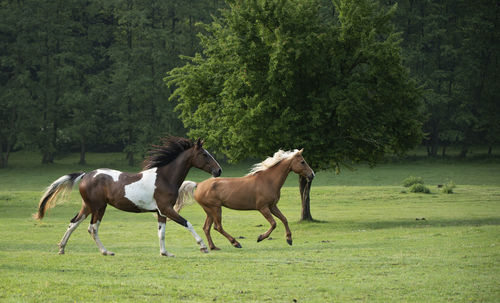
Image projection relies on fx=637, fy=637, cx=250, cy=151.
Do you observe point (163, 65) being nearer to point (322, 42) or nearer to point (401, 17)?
point (401, 17)

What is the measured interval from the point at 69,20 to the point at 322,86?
4660 cm

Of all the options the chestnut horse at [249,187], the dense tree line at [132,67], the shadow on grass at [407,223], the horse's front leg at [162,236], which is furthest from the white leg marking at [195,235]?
the dense tree line at [132,67]

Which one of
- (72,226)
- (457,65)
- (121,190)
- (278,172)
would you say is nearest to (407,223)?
(278,172)

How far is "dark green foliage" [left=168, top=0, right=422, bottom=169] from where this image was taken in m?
25.1

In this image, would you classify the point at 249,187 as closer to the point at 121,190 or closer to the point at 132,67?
the point at 121,190

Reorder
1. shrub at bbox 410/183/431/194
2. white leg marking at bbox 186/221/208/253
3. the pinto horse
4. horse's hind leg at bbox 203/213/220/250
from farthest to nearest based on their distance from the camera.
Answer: shrub at bbox 410/183/431/194, horse's hind leg at bbox 203/213/220/250, the pinto horse, white leg marking at bbox 186/221/208/253

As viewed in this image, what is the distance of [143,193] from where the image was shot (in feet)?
48.0

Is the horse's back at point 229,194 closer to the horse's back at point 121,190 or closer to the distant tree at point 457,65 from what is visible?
the horse's back at point 121,190

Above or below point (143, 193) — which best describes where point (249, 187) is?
below

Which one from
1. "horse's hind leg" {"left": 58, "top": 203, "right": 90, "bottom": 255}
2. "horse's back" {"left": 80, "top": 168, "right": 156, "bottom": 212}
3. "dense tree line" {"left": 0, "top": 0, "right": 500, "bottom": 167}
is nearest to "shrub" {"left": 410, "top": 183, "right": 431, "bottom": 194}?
"dense tree line" {"left": 0, "top": 0, "right": 500, "bottom": 167}

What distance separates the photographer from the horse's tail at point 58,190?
1532 cm

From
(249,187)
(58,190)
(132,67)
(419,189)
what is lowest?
(419,189)

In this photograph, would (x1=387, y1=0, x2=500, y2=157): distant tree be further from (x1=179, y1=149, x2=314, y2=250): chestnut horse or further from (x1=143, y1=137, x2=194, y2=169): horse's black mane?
(x1=143, y1=137, x2=194, y2=169): horse's black mane

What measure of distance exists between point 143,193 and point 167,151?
125 cm
